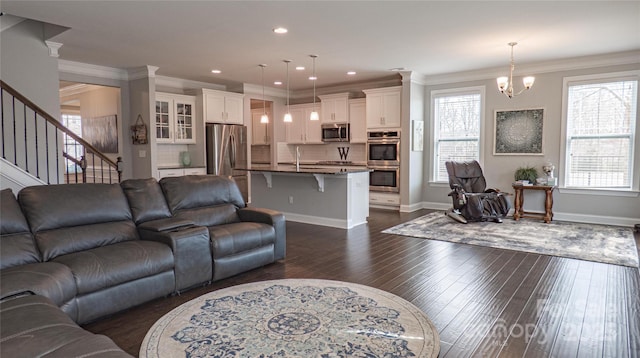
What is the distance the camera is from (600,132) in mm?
6242

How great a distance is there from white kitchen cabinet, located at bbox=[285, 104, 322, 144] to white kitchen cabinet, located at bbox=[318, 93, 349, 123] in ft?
1.04

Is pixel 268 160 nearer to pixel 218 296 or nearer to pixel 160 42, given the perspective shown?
pixel 160 42

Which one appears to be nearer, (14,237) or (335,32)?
(14,237)

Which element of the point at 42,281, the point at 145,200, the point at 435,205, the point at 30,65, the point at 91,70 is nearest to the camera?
the point at 42,281

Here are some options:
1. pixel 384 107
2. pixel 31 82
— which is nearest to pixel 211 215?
pixel 31 82

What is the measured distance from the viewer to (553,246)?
479 cm

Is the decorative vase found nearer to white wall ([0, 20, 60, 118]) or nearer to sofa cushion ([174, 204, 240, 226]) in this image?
white wall ([0, 20, 60, 118])

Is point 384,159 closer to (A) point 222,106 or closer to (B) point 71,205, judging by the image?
(A) point 222,106

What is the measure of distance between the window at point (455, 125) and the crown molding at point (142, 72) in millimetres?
5297

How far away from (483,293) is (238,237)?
89.1 inches

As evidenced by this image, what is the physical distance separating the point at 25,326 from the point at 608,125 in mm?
7567

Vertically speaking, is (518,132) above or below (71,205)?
above

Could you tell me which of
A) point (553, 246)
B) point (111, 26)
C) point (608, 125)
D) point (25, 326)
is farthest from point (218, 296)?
point (608, 125)

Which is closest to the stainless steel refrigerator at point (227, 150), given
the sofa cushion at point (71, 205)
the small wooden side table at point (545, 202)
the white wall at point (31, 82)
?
the white wall at point (31, 82)
